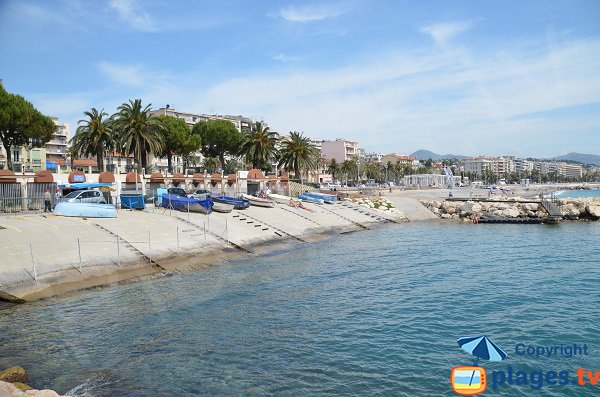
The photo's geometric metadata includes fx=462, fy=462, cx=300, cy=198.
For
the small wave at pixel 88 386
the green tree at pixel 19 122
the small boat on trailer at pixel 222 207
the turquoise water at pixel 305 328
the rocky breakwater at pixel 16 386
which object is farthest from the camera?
the green tree at pixel 19 122

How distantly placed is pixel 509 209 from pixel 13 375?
65533mm

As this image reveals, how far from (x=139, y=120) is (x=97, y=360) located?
169 ft

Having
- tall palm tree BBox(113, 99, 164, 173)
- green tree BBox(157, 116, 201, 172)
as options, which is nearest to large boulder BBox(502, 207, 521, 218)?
tall palm tree BBox(113, 99, 164, 173)

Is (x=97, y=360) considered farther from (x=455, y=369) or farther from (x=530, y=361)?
(x=530, y=361)

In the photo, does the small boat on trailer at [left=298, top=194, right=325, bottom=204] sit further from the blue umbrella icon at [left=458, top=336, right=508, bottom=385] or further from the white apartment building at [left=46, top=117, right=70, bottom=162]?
the white apartment building at [left=46, top=117, right=70, bottom=162]

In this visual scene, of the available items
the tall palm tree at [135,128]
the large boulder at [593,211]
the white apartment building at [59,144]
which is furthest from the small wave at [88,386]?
the white apartment building at [59,144]

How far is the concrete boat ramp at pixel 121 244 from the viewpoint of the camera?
870 inches

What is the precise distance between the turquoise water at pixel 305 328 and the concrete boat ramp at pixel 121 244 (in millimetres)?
1574

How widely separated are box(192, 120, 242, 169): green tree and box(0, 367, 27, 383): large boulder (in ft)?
314

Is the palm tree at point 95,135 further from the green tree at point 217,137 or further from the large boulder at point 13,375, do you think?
the large boulder at point 13,375

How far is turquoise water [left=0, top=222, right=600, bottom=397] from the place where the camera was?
41.8ft

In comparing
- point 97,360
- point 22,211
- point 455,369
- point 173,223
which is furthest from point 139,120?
point 455,369

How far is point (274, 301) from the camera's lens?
20984 mm

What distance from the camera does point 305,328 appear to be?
1714 cm
